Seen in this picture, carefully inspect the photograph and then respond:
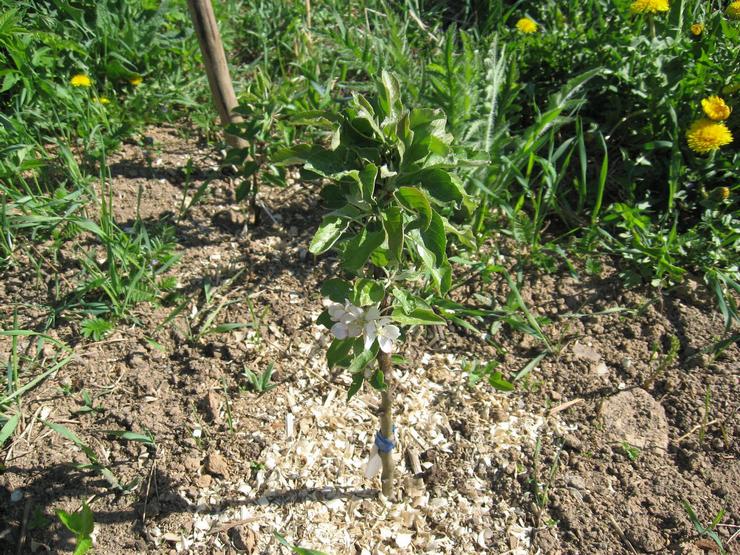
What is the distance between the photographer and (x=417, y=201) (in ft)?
4.17

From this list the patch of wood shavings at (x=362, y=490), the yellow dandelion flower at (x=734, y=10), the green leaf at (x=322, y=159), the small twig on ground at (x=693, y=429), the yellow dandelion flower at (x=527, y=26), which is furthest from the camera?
the yellow dandelion flower at (x=527, y=26)

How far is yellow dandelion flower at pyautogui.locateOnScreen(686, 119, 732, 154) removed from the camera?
242 cm

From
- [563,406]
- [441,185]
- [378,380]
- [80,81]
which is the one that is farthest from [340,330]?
[80,81]

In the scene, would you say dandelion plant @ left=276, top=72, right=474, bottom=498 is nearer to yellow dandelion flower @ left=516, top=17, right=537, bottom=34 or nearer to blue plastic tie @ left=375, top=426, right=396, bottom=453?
blue plastic tie @ left=375, top=426, right=396, bottom=453

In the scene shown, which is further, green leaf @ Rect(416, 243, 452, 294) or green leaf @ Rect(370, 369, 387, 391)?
green leaf @ Rect(370, 369, 387, 391)

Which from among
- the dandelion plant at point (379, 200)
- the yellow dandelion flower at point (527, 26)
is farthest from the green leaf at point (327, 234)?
the yellow dandelion flower at point (527, 26)

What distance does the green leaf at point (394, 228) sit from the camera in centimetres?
127

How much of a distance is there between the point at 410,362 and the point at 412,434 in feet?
0.91

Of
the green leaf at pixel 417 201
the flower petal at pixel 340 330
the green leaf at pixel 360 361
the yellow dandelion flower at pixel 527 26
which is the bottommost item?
the green leaf at pixel 360 361

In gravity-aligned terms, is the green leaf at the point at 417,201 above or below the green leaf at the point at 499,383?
above

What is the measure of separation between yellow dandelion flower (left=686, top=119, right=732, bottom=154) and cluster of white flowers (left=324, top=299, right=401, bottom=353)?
1694 millimetres

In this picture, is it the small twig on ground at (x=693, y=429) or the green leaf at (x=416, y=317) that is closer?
the green leaf at (x=416, y=317)

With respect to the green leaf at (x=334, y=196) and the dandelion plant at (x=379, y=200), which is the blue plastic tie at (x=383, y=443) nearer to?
the dandelion plant at (x=379, y=200)

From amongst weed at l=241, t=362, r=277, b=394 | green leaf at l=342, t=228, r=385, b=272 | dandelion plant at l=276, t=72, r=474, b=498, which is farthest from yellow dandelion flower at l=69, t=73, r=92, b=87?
green leaf at l=342, t=228, r=385, b=272
